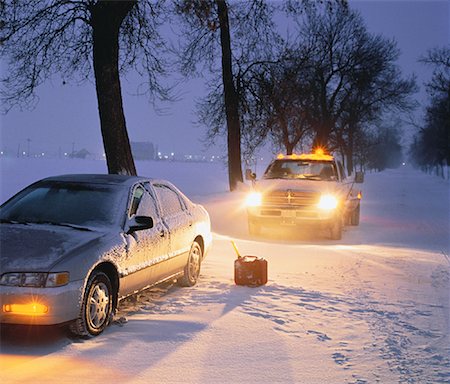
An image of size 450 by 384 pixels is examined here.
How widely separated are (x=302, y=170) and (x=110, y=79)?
204 inches

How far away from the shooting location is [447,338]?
227 inches

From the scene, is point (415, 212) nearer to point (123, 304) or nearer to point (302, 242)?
point (302, 242)

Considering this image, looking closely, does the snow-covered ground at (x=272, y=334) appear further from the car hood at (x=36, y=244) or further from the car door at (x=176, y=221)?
the car hood at (x=36, y=244)

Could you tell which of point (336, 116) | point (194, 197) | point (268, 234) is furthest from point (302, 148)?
point (268, 234)

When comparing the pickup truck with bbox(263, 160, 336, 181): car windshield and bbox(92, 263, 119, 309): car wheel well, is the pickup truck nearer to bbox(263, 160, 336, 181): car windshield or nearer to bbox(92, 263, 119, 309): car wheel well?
bbox(263, 160, 336, 181): car windshield

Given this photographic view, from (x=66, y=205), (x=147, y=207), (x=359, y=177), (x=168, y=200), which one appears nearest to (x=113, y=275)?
(x=66, y=205)

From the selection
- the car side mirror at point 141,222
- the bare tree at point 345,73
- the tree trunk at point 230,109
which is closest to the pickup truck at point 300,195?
the car side mirror at point 141,222

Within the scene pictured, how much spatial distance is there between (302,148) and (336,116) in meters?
5.44

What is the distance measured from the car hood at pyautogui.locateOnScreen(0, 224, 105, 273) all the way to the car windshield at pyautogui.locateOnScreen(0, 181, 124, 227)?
1.16ft

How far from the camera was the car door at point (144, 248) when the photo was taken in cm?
597

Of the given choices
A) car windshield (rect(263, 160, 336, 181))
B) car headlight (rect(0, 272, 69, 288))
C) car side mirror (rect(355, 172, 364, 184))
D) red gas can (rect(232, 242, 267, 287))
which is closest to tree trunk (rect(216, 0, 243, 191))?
car windshield (rect(263, 160, 336, 181))

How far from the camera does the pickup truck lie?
1320 centimetres

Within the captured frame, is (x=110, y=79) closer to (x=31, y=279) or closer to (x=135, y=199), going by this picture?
(x=135, y=199)

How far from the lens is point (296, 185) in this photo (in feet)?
44.3
